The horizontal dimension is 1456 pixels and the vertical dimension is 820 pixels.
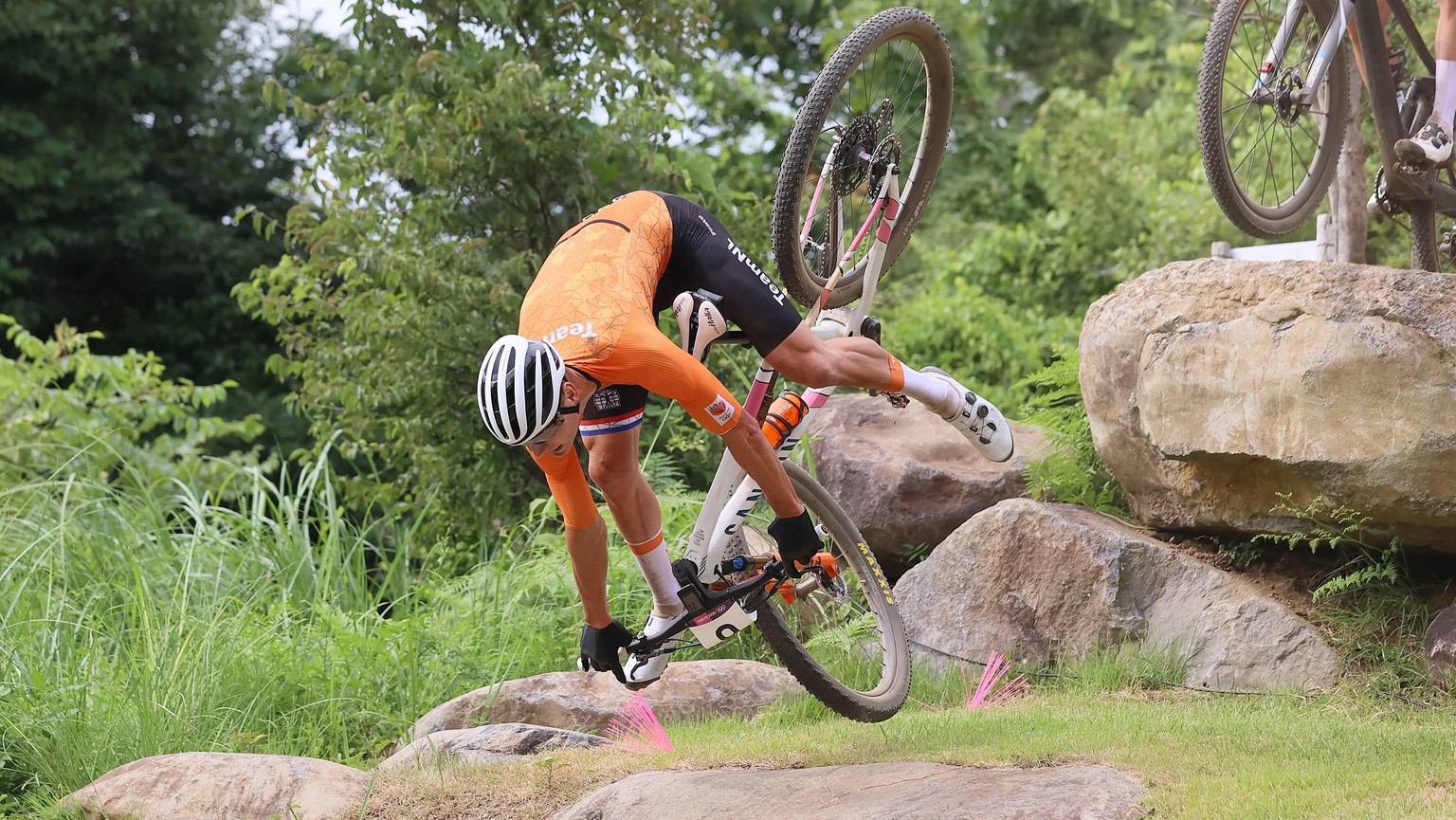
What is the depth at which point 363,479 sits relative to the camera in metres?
8.74

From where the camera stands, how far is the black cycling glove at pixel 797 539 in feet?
14.8

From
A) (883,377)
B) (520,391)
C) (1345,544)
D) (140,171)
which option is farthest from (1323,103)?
(140,171)

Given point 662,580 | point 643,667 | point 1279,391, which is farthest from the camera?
point 1279,391

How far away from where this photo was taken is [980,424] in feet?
17.3

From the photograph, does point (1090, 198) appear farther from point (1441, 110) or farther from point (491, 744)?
point (491, 744)

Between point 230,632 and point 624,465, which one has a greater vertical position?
point 624,465

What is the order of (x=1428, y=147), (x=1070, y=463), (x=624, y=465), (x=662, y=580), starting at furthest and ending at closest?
(x=1070, y=463), (x=1428, y=147), (x=662, y=580), (x=624, y=465)

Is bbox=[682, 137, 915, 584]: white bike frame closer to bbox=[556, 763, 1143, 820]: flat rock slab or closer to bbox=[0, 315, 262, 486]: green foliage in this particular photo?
bbox=[556, 763, 1143, 820]: flat rock slab

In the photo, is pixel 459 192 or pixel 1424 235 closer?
pixel 1424 235

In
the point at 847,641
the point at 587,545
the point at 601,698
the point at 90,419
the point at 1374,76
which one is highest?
the point at 1374,76

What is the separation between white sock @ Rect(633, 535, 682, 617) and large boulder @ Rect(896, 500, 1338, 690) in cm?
193

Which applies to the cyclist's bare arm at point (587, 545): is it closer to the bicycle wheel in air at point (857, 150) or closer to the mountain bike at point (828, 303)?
the mountain bike at point (828, 303)

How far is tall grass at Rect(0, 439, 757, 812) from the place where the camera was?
567 centimetres

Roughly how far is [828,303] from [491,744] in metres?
2.13
